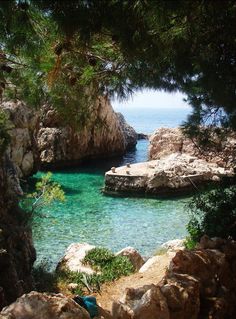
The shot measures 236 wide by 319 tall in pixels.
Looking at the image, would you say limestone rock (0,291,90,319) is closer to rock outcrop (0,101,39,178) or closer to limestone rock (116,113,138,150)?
rock outcrop (0,101,39,178)

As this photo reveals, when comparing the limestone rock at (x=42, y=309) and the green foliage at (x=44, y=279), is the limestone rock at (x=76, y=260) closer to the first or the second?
Result: the green foliage at (x=44, y=279)

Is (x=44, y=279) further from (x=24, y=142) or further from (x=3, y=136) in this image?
(x=24, y=142)

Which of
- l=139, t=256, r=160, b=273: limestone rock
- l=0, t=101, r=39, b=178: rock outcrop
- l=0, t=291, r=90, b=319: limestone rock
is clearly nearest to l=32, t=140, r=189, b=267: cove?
l=139, t=256, r=160, b=273: limestone rock

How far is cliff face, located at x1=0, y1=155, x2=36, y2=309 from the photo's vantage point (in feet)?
28.6

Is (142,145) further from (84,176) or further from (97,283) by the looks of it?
(97,283)

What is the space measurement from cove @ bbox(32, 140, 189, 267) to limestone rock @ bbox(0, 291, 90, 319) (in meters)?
9.70

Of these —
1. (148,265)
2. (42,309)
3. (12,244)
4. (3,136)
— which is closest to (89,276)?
(148,265)

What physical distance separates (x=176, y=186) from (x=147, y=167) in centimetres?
362

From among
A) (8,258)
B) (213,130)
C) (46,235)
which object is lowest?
(46,235)

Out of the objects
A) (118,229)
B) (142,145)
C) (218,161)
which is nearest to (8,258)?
(118,229)

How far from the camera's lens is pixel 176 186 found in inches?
939

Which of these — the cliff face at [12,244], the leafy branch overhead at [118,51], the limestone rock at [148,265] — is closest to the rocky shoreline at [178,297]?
the leafy branch overhead at [118,51]

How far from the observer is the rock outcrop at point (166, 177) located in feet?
78.5

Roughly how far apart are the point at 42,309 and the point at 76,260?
1008cm
